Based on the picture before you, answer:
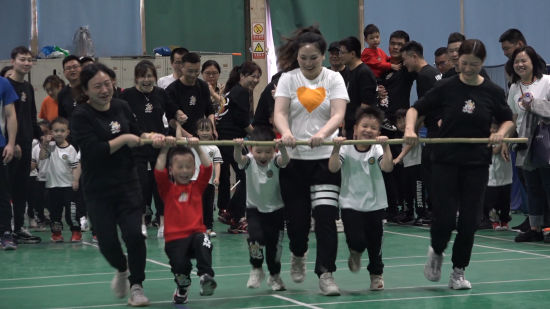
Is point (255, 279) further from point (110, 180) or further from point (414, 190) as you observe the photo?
point (414, 190)

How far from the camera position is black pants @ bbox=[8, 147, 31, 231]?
10626 millimetres

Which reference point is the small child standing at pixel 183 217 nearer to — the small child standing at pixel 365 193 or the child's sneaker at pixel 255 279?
the child's sneaker at pixel 255 279

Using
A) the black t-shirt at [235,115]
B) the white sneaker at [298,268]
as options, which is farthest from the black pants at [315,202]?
the black t-shirt at [235,115]

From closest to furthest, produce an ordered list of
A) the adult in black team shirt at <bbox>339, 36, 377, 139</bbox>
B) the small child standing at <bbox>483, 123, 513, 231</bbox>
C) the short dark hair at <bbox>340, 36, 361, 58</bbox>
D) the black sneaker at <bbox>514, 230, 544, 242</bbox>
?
the black sneaker at <bbox>514, 230, 544, 242</bbox>
the adult in black team shirt at <bbox>339, 36, 377, 139</bbox>
the short dark hair at <bbox>340, 36, 361, 58</bbox>
the small child standing at <bbox>483, 123, 513, 231</bbox>

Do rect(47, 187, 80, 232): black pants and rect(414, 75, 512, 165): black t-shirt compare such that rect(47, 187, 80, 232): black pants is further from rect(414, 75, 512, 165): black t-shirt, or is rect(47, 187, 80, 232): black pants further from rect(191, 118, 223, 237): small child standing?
rect(414, 75, 512, 165): black t-shirt

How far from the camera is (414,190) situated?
39.1ft

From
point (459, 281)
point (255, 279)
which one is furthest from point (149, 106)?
point (459, 281)

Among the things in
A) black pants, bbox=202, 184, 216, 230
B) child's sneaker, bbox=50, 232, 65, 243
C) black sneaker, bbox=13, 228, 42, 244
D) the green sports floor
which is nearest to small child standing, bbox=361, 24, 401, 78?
the green sports floor

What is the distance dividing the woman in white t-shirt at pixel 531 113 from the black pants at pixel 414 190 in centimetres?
202

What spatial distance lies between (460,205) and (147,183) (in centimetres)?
468

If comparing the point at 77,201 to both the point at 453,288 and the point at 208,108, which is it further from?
the point at 453,288

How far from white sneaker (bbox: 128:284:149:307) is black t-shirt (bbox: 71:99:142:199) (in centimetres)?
71

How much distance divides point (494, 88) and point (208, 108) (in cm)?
442

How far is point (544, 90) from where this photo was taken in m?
9.46
